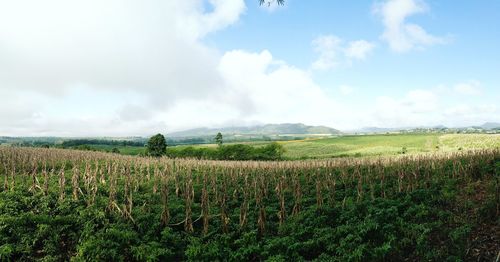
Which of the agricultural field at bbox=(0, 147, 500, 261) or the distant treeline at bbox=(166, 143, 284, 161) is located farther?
the distant treeline at bbox=(166, 143, 284, 161)

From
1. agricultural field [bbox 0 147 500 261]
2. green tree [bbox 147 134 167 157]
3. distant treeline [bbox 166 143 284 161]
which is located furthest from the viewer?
green tree [bbox 147 134 167 157]

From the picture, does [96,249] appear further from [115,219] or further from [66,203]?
[66,203]

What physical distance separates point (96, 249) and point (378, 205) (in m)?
9.76

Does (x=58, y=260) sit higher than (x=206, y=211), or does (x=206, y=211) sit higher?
(x=206, y=211)

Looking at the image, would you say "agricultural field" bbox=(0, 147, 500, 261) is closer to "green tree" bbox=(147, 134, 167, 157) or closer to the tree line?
the tree line

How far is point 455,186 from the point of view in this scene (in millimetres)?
15078

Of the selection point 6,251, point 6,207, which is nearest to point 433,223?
point 6,251

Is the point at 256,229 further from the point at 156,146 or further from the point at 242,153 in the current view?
the point at 156,146

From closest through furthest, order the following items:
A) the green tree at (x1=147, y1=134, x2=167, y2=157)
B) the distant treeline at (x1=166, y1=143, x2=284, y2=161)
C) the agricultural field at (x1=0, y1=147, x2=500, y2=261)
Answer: the agricultural field at (x1=0, y1=147, x2=500, y2=261), the distant treeline at (x1=166, y1=143, x2=284, y2=161), the green tree at (x1=147, y1=134, x2=167, y2=157)

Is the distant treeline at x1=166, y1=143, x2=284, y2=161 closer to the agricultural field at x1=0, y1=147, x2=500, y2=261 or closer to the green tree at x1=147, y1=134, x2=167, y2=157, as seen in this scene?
the green tree at x1=147, y1=134, x2=167, y2=157

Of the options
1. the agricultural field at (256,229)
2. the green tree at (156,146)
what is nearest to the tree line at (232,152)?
the green tree at (156,146)

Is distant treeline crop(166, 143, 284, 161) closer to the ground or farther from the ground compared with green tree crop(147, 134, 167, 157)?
closer to the ground

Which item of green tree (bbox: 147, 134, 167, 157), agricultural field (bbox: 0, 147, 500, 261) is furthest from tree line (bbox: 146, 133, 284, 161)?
agricultural field (bbox: 0, 147, 500, 261)

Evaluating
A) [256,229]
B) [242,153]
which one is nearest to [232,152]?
[242,153]
